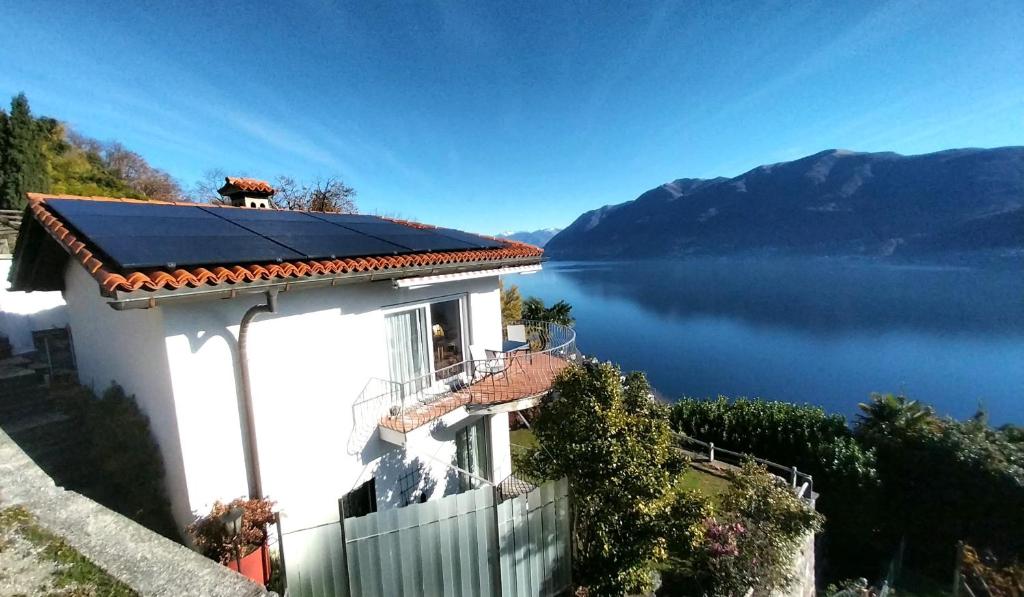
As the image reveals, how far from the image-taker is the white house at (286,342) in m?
4.98

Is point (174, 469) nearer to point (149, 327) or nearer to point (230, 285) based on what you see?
point (149, 327)

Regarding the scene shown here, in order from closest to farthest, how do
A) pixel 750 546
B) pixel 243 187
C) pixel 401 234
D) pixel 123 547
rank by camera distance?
pixel 123 547, pixel 750 546, pixel 401 234, pixel 243 187

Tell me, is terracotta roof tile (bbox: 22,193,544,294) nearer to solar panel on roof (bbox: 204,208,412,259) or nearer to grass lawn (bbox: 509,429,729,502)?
solar panel on roof (bbox: 204,208,412,259)

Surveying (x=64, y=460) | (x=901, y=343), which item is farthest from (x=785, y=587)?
(x=901, y=343)

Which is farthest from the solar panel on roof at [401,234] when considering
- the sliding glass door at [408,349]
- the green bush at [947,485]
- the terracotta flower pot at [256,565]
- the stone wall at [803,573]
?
the green bush at [947,485]

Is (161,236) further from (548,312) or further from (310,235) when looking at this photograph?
(548,312)

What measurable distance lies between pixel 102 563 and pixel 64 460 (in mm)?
4383

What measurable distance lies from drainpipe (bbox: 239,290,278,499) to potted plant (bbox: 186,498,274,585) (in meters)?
0.27

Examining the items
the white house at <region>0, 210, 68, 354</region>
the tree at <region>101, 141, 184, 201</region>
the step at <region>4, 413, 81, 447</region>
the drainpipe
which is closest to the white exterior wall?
the white house at <region>0, 210, 68, 354</region>

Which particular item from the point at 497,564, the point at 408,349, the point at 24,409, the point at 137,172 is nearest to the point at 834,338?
the point at 408,349

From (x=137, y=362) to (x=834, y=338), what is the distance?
82.9 meters

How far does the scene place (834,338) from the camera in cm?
6425

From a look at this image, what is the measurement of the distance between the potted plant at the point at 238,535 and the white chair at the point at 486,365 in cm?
477

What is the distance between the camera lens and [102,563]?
10.5ft
